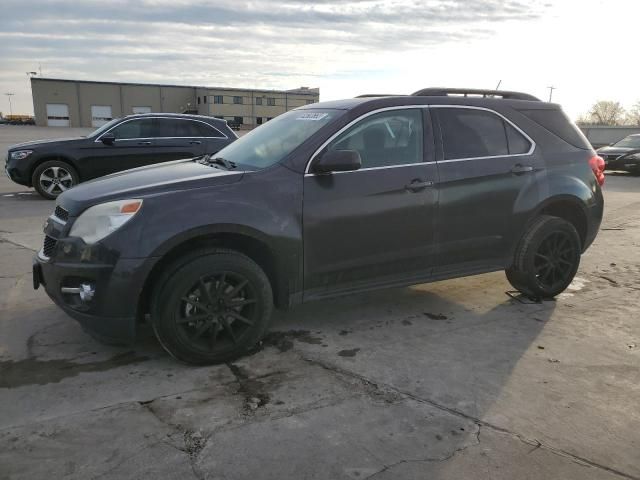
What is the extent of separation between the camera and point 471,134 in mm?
Result: 4492

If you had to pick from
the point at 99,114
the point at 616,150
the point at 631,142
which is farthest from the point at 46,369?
the point at 99,114

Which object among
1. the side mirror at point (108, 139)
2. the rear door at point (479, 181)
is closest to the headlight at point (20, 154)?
the side mirror at point (108, 139)

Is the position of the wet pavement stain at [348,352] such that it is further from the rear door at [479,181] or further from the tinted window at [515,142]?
the tinted window at [515,142]

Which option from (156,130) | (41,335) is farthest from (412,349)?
(156,130)

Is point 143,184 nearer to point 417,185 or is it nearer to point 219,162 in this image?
point 219,162

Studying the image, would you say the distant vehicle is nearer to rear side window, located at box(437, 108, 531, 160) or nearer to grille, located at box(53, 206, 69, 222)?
rear side window, located at box(437, 108, 531, 160)

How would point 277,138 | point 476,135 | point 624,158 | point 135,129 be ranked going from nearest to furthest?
point 277,138 → point 476,135 → point 135,129 → point 624,158

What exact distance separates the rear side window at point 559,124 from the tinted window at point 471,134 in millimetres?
407

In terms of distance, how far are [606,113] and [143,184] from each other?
10059 centimetres

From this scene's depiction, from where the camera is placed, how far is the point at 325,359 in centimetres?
375

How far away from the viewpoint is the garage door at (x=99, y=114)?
72.4 meters

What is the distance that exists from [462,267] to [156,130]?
8.08m

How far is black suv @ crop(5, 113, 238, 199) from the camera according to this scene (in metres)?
10.3

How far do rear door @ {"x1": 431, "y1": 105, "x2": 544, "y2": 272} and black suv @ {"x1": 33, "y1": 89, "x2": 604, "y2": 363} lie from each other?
1cm
